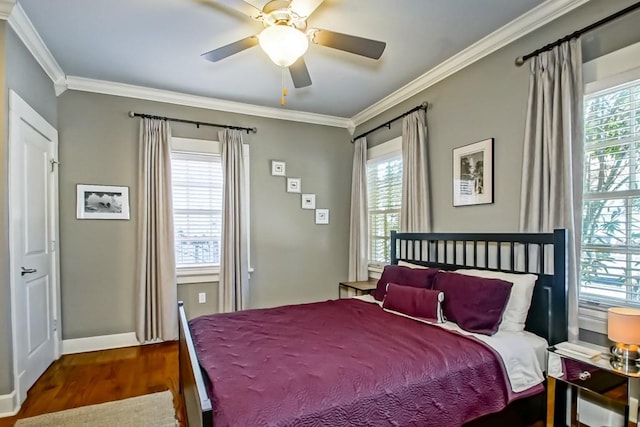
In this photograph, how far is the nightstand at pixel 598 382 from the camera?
5.69 feet

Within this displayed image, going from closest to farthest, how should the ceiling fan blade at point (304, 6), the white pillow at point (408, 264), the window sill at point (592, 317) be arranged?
the ceiling fan blade at point (304, 6) < the window sill at point (592, 317) < the white pillow at point (408, 264)

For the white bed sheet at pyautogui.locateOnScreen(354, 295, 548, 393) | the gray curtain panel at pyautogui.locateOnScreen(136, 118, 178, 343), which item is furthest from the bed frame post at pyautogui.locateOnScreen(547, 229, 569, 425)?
the gray curtain panel at pyautogui.locateOnScreen(136, 118, 178, 343)

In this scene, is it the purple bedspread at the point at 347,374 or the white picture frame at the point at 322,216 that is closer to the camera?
the purple bedspread at the point at 347,374

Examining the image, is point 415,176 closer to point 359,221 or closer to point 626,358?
point 359,221

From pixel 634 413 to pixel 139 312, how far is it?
13.3ft

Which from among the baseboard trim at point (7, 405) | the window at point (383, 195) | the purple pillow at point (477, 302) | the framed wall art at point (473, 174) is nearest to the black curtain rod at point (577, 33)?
the framed wall art at point (473, 174)

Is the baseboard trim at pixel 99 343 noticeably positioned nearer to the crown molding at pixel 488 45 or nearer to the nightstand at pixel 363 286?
the nightstand at pixel 363 286

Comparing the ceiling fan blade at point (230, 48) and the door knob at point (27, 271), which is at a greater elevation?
the ceiling fan blade at point (230, 48)

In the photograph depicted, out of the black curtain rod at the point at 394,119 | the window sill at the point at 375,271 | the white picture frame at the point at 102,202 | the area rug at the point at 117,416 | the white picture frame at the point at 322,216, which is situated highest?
the black curtain rod at the point at 394,119

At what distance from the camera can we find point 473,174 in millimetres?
2988

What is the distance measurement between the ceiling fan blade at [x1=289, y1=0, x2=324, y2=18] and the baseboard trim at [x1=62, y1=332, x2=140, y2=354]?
362 cm

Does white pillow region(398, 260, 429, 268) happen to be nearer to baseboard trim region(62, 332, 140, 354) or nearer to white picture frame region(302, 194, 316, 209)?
white picture frame region(302, 194, 316, 209)

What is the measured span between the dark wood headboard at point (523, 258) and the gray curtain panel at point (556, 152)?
77mm

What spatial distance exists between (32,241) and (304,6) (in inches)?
113
